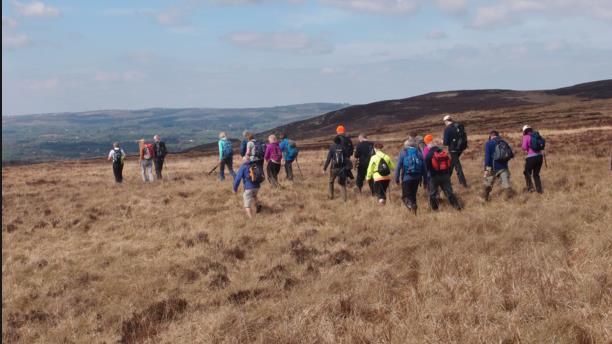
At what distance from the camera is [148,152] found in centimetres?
2200

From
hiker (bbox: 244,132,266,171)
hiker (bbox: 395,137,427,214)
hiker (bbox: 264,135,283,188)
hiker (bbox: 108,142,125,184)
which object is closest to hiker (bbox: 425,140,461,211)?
hiker (bbox: 395,137,427,214)

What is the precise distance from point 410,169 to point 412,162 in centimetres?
16

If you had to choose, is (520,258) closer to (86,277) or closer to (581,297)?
(581,297)

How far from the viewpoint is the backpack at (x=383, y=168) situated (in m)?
12.8

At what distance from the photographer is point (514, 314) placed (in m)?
5.57

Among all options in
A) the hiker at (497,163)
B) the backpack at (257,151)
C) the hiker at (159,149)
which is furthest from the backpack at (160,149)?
the hiker at (497,163)

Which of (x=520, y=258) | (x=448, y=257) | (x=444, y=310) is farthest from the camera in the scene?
(x=448, y=257)

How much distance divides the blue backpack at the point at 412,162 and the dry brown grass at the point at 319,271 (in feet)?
3.27

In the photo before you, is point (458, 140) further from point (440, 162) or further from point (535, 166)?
point (440, 162)

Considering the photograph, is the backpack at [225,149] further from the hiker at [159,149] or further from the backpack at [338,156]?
the backpack at [338,156]

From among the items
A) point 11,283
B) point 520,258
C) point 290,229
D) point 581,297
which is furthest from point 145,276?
point 581,297

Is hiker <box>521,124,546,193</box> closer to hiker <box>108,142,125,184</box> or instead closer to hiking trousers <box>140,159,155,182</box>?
hiking trousers <box>140,159,155,182</box>

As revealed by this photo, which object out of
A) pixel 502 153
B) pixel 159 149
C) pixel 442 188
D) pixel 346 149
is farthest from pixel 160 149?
pixel 502 153

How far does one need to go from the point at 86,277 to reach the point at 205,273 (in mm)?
2308
